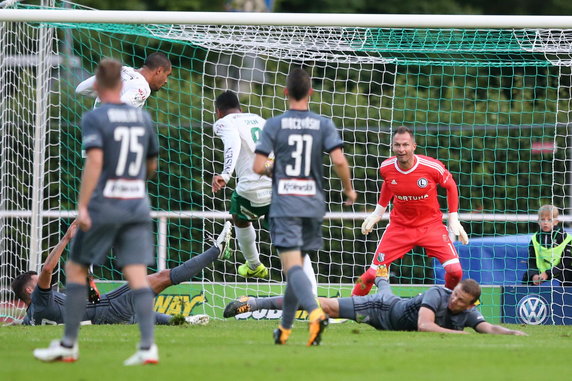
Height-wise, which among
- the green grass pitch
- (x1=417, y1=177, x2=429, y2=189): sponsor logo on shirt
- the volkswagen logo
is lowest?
the green grass pitch

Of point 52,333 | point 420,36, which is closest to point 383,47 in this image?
point 420,36

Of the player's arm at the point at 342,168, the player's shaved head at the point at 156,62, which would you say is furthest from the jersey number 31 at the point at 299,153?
the player's shaved head at the point at 156,62

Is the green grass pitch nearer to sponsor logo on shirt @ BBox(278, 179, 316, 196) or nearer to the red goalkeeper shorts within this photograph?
sponsor logo on shirt @ BBox(278, 179, 316, 196)

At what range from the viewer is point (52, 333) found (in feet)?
31.2

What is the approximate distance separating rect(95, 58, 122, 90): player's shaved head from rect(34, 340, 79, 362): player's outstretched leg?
1.72 meters

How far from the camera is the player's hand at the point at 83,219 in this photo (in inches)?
268

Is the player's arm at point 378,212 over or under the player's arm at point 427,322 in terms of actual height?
over

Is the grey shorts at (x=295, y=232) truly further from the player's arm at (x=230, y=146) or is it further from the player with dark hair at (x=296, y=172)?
the player's arm at (x=230, y=146)

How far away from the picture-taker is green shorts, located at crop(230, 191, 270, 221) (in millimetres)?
10719

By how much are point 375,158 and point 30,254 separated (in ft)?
16.1

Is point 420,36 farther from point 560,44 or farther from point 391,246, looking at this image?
point 391,246

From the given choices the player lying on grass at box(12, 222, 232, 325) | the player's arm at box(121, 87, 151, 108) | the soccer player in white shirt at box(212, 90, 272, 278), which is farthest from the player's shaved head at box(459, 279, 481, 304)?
the player's arm at box(121, 87, 151, 108)

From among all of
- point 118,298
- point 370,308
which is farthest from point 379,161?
point 118,298

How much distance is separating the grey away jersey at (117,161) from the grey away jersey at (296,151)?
1.37m
